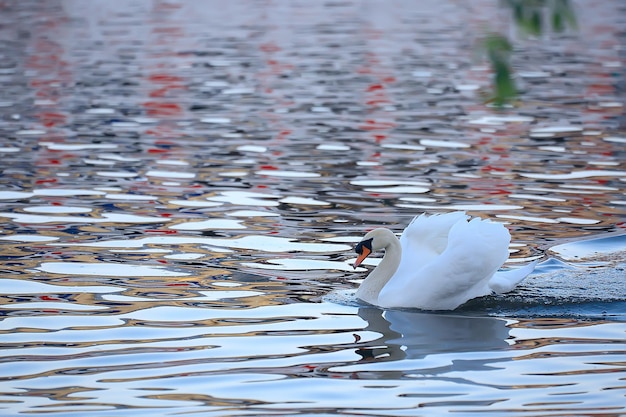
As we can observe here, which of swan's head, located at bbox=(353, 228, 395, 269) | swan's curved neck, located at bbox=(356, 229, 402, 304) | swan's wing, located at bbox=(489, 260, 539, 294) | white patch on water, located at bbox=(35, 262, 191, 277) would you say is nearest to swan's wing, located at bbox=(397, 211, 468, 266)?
swan's curved neck, located at bbox=(356, 229, 402, 304)

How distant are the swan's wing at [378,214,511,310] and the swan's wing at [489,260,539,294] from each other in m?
0.10

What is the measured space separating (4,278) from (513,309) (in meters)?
4.01

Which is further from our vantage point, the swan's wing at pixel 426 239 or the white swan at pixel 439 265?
the swan's wing at pixel 426 239

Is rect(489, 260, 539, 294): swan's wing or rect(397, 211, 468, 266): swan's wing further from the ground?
rect(397, 211, 468, 266): swan's wing

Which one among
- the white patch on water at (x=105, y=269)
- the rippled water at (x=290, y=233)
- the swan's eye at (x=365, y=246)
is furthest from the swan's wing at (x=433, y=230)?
the white patch on water at (x=105, y=269)

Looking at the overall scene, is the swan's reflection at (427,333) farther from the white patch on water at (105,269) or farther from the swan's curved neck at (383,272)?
the white patch on water at (105,269)

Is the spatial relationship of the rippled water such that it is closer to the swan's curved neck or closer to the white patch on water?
the white patch on water

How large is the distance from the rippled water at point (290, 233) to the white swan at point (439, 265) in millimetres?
139

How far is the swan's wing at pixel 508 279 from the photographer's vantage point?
899 cm

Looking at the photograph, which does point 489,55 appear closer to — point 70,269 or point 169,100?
point 70,269

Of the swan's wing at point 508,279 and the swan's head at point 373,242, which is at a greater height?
the swan's head at point 373,242

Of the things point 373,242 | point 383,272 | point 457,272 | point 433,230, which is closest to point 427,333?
point 457,272

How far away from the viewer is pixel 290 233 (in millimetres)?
11328

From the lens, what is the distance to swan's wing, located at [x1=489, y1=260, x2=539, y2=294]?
899cm
